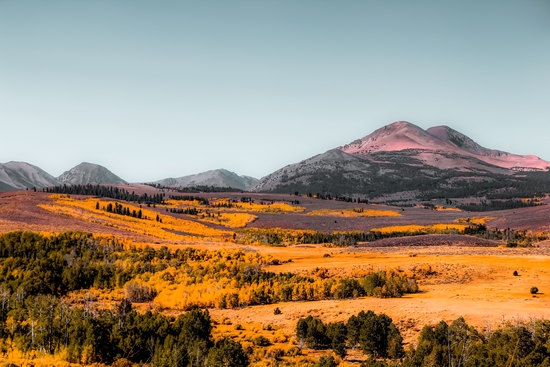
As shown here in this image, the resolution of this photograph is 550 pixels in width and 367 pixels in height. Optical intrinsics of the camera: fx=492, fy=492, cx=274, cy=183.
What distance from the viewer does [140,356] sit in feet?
130

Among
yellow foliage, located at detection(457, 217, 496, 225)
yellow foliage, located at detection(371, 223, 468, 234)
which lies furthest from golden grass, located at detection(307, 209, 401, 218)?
yellow foliage, located at detection(371, 223, 468, 234)

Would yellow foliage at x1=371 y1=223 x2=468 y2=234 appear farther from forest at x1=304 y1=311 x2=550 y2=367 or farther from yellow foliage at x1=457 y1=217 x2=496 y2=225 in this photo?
forest at x1=304 y1=311 x2=550 y2=367

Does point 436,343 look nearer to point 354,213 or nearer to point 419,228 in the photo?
point 419,228

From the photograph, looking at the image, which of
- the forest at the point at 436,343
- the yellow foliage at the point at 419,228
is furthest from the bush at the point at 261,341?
the yellow foliage at the point at 419,228

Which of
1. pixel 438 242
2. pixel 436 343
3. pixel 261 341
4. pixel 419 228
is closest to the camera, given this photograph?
pixel 436 343

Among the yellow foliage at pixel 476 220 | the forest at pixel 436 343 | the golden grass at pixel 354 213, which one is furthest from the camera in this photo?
the golden grass at pixel 354 213

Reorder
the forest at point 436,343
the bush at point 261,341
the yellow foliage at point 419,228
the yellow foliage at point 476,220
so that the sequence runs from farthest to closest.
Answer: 1. the yellow foliage at point 476,220
2. the yellow foliage at point 419,228
3. the bush at point 261,341
4. the forest at point 436,343

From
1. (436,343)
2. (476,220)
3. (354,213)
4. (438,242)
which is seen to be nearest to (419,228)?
(476,220)

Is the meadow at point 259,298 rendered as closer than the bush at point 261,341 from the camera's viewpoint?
Yes

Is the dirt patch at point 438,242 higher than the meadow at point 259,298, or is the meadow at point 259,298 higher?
the dirt patch at point 438,242

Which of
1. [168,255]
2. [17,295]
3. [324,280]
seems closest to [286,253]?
[168,255]

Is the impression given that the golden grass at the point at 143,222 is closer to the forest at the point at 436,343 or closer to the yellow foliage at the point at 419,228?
the yellow foliage at the point at 419,228

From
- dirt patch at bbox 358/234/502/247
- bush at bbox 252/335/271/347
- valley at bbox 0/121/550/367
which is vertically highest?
dirt patch at bbox 358/234/502/247

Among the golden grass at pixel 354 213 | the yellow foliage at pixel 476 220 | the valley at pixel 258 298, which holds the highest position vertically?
the golden grass at pixel 354 213
